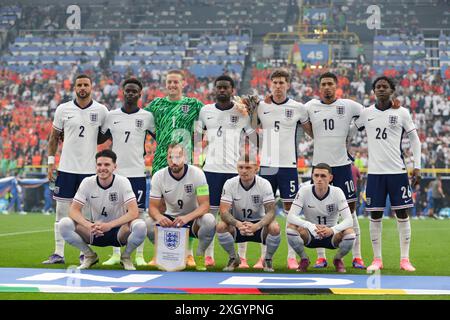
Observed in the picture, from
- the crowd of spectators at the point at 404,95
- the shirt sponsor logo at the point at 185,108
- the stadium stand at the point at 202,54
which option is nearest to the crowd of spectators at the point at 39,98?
the stadium stand at the point at 202,54

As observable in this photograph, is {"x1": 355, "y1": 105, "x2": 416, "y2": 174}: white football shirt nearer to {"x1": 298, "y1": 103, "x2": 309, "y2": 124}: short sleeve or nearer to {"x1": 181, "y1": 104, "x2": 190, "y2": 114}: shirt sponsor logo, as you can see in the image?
{"x1": 298, "y1": 103, "x2": 309, "y2": 124}: short sleeve

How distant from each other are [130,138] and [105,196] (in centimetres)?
94

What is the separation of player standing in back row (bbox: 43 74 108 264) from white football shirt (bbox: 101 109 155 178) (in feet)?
0.77

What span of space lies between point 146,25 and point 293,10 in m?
7.34

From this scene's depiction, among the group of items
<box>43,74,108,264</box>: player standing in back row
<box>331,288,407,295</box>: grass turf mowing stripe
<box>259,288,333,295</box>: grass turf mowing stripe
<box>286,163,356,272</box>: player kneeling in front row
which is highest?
<box>43,74,108,264</box>: player standing in back row

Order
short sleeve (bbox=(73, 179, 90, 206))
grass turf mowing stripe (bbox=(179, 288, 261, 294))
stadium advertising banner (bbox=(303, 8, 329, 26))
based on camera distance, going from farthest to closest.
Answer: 1. stadium advertising banner (bbox=(303, 8, 329, 26))
2. short sleeve (bbox=(73, 179, 90, 206))
3. grass turf mowing stripe (bbox=(179, 288, 261, 294))

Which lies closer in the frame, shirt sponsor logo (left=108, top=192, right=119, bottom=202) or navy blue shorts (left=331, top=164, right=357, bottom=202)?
shirt sponsor logo (left=108, top=192, right=119, bottom=202)

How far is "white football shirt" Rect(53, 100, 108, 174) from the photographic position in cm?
866

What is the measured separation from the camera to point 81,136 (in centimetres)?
870

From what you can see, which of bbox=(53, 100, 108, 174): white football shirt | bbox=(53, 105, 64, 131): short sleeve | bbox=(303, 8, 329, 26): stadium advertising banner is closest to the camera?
bbox=(53, 100, 108, 174): white football shirt

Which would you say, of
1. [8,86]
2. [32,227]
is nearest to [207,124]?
[32,227]

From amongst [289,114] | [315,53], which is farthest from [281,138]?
[315,53]

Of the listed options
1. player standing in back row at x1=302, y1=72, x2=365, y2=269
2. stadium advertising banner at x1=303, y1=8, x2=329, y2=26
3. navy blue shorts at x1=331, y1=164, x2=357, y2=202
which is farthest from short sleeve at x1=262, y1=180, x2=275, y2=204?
stadium advertising banner at x1=303, y1=8, x2=329, y2=26

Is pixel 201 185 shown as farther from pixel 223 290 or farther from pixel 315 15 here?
pixel 315 15
